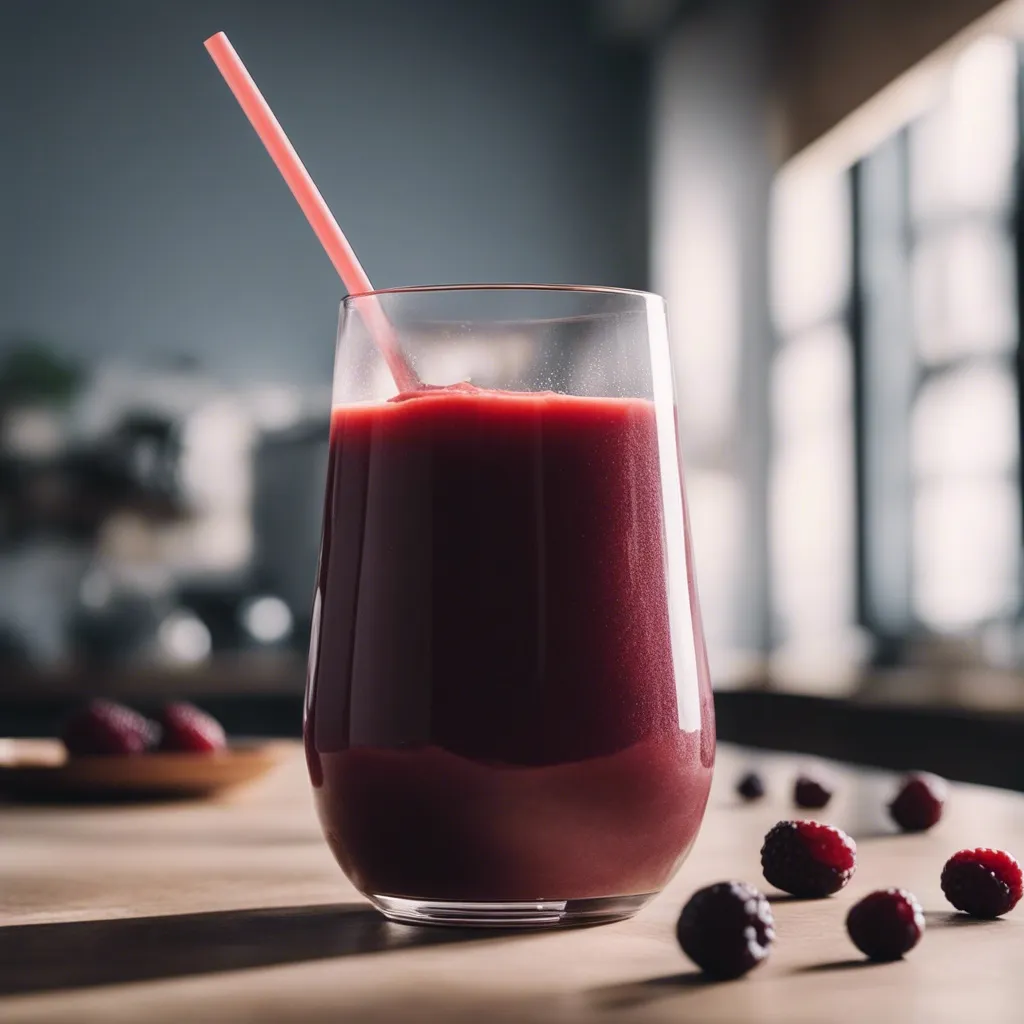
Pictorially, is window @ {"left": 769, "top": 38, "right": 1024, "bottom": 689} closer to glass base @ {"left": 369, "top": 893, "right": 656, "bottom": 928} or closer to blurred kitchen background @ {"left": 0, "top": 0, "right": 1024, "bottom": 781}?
blurred kitchen background @ {"left": 0, "top": 0, "right": 1024, "bottom": 781}

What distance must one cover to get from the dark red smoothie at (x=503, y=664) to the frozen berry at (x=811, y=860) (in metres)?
0.05

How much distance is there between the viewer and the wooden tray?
0.94m

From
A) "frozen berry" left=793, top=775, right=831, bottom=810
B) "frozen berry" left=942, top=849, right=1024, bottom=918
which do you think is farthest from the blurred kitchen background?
"frozen berry" left=942, top=849, right=1024, bottom=918

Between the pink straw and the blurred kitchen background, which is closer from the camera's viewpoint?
the pink straw

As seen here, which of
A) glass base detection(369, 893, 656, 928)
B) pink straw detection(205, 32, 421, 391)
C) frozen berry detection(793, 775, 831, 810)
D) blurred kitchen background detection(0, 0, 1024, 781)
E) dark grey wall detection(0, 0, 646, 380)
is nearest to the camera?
glass base detection(369, 893, 656, 928)

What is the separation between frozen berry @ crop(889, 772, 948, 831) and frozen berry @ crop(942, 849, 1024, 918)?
9.3 inches

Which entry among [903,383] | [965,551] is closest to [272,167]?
[903,383]

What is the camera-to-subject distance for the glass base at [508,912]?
53cm

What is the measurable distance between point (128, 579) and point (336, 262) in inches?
160

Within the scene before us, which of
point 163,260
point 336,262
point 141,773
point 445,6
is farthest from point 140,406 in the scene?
point 336,262

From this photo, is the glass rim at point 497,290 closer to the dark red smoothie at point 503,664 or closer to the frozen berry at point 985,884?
the dark red smoothie at point 503,664

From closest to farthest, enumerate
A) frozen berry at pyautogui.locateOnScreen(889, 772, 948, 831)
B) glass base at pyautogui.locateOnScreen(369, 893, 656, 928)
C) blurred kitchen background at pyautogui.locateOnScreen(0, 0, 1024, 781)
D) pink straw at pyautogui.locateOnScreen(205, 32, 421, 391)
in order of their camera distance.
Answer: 1. glass base at pyautogui.locateOnScreen(369, 893, 656, 928)
2. pink straw at pyautogui.locateOnScreen(205, 32, 421, 391)
3. frozen berry at pyautogui.locateOnScreen(889, 772, 948, 831)
4. blurred kitchen background at pyautogui.locateOnScreen(0, 0, 1024, 781)

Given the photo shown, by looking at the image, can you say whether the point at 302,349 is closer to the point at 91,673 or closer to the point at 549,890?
the point at 91,673

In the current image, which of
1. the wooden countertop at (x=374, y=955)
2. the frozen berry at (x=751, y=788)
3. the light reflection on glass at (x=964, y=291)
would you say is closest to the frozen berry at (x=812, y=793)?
the frozen berry at (x=751, y=788)
